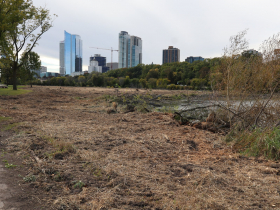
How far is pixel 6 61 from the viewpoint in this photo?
24656mm

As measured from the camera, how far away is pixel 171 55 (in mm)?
169375

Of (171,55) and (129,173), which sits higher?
(171,55)

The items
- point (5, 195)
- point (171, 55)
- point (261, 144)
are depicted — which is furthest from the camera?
point (171, 55)

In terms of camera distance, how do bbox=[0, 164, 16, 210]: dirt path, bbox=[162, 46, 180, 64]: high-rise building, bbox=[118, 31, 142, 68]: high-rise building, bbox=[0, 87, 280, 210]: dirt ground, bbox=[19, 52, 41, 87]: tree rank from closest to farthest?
bbox=[0, 164, 16, 210]: dirt path
bbox=[0, 87, 280, 210]: dirt ground
bbox=[19, 52, 41, 87]: tree
bbox=[118, 31, 142, 68]: high-rise building
bbox=[162, 46, 180, 64]: high-rise building

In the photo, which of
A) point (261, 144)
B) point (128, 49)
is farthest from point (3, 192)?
point (128, 49)

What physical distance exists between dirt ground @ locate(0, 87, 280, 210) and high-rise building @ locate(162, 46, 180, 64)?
545ft

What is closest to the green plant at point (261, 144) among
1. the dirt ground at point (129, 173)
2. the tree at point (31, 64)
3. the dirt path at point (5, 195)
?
the dirt ground at point (129, 173)

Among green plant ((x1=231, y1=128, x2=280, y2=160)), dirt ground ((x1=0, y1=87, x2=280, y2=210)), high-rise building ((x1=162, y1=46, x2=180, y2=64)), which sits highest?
high-rise building ((x1=162, y1=46, x2=180, y2=64))

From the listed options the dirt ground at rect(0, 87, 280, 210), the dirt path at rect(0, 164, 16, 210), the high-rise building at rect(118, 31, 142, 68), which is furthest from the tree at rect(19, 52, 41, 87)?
the high-rise building at rect(118, 31, 142, 68)

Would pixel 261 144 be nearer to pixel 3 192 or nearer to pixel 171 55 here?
pixel 3 192

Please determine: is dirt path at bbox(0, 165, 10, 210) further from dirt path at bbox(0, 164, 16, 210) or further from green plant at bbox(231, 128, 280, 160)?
green plant at bbox(231, 128, 280, 160)

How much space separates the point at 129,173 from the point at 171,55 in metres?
171

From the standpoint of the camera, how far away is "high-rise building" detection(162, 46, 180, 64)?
168500mm

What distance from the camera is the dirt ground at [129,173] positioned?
123 inches
